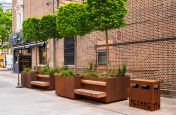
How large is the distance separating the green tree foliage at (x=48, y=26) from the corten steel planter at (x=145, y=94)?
24.5 ft

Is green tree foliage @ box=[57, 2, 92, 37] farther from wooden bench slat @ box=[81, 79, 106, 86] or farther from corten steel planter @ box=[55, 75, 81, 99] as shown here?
wooden bench slat @ box=[81, 79, 106, 86]

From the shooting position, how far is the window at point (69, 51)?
18828 millimetres

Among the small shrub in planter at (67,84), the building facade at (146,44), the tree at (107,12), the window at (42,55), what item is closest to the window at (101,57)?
the building facade at (146,44)

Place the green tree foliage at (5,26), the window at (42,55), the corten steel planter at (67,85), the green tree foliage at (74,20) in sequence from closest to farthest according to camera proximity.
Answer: the corten steel planter at (67,85)
the green tree foliage at (74,20)
the window at (42,55)
the green tree foliage at (5,26)

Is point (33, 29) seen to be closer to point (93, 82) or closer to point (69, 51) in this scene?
point (69, 51)

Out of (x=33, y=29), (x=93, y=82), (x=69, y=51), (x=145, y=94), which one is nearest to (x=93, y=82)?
(x=93, y=82)

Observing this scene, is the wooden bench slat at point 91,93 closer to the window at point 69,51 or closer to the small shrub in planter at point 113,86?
the small shrub in planter at point 113,86

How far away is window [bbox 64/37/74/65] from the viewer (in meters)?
18.8

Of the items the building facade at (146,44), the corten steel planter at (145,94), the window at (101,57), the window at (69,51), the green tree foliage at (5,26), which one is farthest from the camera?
the green tree foliage at (5,26)

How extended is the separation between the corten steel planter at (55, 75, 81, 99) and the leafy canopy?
232 centimetres

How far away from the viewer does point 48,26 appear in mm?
16094

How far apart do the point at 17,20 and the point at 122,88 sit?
2206cm

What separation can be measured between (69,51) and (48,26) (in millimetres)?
Result: 3391

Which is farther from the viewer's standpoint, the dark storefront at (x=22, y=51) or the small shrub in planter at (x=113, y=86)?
the dark storefront at (x=22, y=51)
